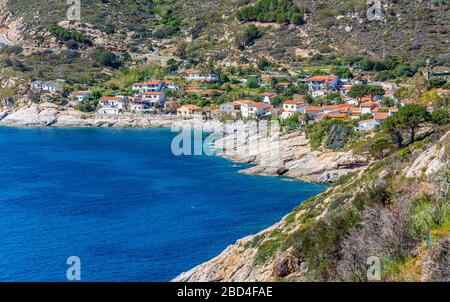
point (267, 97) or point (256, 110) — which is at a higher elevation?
point (267, 97)

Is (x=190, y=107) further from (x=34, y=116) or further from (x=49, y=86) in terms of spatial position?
(x=49, y=86)

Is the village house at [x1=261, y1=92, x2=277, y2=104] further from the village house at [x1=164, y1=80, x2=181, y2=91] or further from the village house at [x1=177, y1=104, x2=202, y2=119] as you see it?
the village house at [x1=164, y1=80, x2=181, y2=91]

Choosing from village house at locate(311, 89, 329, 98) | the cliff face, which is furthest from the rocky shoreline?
the cliff face

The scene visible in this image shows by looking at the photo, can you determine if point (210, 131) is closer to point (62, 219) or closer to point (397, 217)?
point (62, 219)

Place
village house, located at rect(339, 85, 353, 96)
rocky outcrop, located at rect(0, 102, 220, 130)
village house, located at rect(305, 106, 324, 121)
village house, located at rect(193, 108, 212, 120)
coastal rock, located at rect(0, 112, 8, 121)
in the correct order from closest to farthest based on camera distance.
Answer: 1. village house, located at rect(305, 106, 324, 121)
2. village house, located at rect(339, 85, 353, 96)
3. village house, located at rect(193, 108, 212, 120)
4. rocky outcrop, located at rect(0, 102, 220, 130)
5. coastal rock, located at rect(0, 112, 8, 121)

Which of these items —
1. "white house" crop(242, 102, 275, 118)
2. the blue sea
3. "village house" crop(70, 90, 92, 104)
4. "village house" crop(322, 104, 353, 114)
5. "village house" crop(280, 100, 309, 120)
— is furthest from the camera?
"village house" crop(70, 90, 92, 104)

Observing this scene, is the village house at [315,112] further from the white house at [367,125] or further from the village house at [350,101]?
the white house at [367,125]

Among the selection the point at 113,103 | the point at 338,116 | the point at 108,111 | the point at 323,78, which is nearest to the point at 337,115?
the point at 338,116

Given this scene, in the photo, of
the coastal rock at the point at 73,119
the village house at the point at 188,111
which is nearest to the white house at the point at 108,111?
the coastal rock at the point at 73,119
